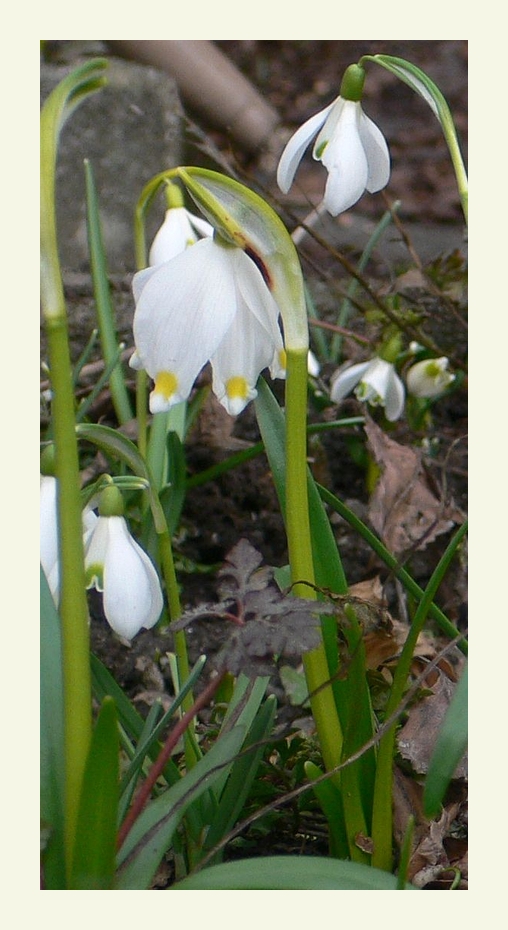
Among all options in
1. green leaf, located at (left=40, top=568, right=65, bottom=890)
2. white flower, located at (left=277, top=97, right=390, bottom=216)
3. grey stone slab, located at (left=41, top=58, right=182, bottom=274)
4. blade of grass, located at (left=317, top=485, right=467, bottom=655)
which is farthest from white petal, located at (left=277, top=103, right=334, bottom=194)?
grey stone slab, located at (left=41, top=58, right=182, bottom=274)

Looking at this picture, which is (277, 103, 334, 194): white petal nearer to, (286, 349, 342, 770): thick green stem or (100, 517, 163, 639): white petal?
(286, 349, 342, 770): thick green stem

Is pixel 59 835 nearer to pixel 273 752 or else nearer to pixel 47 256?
pixel 273 752

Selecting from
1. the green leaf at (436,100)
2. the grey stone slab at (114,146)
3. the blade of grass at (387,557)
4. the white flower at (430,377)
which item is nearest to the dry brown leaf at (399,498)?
the blade of grass at (387,557)

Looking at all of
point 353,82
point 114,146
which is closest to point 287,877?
point 353,82

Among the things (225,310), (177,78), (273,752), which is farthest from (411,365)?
(225,310)

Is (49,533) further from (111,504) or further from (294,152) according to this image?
(294,152)

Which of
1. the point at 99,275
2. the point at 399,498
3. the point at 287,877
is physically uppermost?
the point at 99,275
